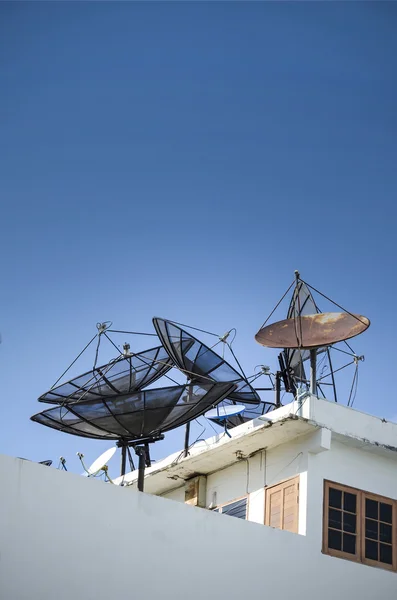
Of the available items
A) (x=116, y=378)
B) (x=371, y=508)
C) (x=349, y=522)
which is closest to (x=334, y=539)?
(x=349, y=522)

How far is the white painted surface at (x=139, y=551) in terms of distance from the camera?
16.2 m

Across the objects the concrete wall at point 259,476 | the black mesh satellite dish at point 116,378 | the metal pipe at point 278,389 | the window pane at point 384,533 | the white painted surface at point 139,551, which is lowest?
the white painted surface at point 139,551

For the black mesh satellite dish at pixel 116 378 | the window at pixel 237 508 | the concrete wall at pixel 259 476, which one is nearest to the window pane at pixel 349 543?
the concrete wall at pixel 259 476

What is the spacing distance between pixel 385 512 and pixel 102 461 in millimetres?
6674

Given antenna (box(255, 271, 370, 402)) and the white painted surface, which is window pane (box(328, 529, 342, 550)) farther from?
antenna (box(255, 271, 370, 402))

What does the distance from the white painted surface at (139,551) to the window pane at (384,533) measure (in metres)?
0.76

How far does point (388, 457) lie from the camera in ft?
73.4

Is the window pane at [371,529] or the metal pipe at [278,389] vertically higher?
the metal pipe at [278,389]

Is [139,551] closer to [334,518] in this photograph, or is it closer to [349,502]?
[334,518]

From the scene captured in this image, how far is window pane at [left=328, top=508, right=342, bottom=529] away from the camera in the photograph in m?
20.8

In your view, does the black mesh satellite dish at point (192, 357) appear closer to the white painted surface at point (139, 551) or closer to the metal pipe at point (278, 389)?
the white painted surface at point (139, 551)

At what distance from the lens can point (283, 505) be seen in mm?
21297

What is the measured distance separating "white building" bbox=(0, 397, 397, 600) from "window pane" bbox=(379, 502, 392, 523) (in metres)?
0.03

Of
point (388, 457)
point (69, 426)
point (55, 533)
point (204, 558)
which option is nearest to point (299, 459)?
point (388, 457)
